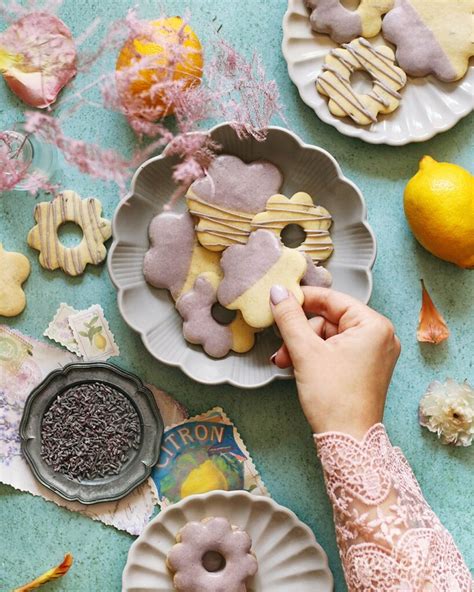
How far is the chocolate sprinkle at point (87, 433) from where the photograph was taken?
1.33 m

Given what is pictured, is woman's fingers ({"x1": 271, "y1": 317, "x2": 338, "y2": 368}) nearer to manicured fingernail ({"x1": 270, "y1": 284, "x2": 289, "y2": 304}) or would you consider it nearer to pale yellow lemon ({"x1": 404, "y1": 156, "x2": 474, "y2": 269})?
manicured fingernail ({"x1": 270, "y1": 284, "x2": 289, "y2": 304})

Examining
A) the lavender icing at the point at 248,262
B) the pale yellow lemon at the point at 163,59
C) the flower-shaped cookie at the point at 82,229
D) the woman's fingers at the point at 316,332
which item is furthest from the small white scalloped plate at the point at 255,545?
the pale yellow lemon at the point at 163,59

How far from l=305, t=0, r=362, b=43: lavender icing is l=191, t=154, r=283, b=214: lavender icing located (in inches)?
10.3

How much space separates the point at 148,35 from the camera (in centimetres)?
114

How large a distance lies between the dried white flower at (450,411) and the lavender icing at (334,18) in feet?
2.07

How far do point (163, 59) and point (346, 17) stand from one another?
1.12ft

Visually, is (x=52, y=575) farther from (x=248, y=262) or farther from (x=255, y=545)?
(x=248, y=262)

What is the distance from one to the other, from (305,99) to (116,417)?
2.10 feet

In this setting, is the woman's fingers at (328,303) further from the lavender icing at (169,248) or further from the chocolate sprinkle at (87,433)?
the chocolate sprinkle at (87,433)

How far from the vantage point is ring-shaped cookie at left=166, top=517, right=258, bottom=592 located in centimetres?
129

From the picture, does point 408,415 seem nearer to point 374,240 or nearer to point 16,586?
point 374,240

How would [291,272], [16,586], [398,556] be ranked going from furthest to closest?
[16,586]
[291,272]
[398,556]

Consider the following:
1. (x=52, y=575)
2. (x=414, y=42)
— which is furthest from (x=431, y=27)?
(x=52, y=575)

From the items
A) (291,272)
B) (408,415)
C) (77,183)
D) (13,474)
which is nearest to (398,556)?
(408,415)
